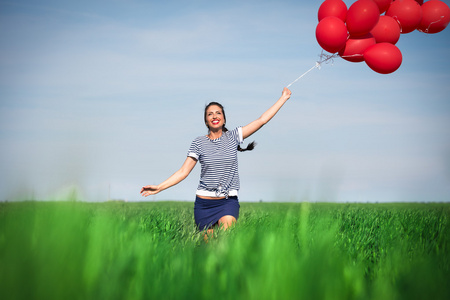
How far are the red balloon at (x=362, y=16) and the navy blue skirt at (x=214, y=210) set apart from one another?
2705 millimetres

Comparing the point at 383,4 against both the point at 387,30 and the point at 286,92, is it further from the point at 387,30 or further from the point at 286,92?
the point at 286,92

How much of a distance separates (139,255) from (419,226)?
4.49 m

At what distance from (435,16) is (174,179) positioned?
13.8ft

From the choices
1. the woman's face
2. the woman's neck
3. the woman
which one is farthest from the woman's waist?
the woman's face

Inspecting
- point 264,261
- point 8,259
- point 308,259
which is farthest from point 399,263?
point 8,259

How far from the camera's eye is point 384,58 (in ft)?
16.7

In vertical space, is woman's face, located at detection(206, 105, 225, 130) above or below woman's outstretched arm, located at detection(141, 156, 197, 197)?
above

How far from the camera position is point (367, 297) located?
1.82m

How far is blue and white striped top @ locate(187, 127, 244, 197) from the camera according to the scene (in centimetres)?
532

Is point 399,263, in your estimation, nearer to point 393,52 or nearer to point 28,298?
point 28,298

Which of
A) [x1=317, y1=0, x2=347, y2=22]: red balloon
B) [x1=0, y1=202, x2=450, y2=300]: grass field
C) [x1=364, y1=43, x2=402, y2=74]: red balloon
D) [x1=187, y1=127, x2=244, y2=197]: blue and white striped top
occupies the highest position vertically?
[x1=317, y1=0, x2=347, y2=22]: red balloon

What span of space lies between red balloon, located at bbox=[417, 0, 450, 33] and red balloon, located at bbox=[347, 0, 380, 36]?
3.48 ft

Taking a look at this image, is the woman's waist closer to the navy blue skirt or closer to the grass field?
the navy blue skirt

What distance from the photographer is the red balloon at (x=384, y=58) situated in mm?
5098
